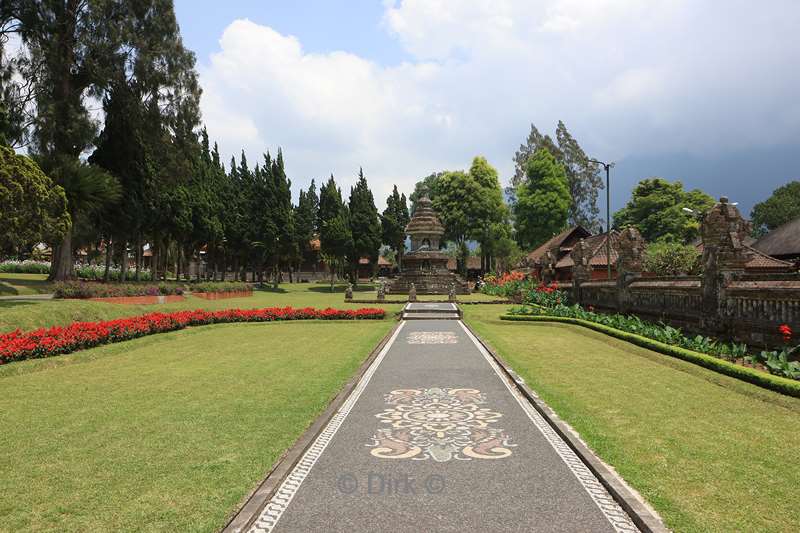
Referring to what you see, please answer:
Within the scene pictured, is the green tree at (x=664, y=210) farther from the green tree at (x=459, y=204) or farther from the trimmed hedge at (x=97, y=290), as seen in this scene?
the trimmed hedge at (x=97, y=290)

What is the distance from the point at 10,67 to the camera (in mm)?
26688

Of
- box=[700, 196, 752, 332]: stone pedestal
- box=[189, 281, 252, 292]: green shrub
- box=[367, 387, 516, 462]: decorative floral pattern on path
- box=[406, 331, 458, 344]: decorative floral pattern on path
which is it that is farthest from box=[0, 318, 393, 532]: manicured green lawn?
box=[189, 281, 252, 292]: green shrub

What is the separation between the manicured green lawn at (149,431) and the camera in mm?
4289

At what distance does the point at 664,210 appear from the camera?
5712cm

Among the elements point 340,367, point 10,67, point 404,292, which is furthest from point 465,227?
point 340,367

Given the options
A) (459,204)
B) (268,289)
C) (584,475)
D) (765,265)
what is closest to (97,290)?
(584,475)

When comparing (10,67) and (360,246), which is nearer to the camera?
(10,67)

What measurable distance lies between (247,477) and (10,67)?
32.7 meters

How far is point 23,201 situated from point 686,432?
2399 cm

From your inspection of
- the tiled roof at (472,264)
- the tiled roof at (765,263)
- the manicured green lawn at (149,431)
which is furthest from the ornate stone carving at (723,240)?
the tiled roof at (472,264)

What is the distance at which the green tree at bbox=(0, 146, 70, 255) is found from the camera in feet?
62.0

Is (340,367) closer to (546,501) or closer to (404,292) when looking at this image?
(546,501)

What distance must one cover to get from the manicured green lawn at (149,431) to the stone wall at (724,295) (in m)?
10.2

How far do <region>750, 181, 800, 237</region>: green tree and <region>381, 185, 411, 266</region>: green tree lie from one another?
168 feet
